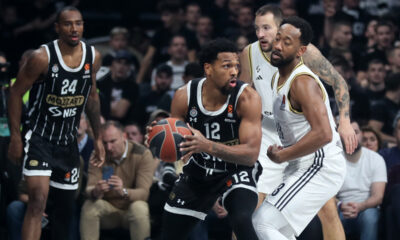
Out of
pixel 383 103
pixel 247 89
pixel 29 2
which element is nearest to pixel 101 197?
pixel 247 89

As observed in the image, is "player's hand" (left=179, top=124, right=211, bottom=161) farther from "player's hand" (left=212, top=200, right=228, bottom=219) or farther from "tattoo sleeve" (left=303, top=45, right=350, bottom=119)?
"player's hand" (left=212, top=200, right=228, bottom=219)

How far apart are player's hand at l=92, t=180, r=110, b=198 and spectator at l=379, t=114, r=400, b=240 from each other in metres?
2.56

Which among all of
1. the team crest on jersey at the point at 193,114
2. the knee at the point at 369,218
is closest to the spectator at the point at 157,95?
the knee at the point at 369,218

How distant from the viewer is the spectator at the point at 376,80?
9.03 meters

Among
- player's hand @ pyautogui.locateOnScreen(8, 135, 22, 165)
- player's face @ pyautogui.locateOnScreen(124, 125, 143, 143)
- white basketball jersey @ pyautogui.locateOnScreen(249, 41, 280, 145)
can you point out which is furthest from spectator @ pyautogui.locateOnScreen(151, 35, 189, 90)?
player's hand @ pyautogui.locateOnScreen(8, 135, 22, 165)

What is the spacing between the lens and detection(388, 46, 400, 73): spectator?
9.15 m

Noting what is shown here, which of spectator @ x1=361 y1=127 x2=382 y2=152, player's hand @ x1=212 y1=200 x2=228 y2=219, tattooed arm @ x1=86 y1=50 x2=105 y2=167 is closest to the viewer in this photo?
tattooed arm @ x1=86 y1=50 x2=105 y2=167

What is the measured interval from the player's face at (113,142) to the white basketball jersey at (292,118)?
7.55 ft

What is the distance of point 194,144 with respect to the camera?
515 centimetres

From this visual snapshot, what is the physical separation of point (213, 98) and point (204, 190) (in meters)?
0.67

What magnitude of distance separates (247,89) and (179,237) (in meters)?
1.18

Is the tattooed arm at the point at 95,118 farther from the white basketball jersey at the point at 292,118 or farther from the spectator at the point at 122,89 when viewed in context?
the spectator at the point at 122,89

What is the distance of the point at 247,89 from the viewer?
18.6 feet

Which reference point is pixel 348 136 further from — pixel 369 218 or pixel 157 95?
pixel 157 95
